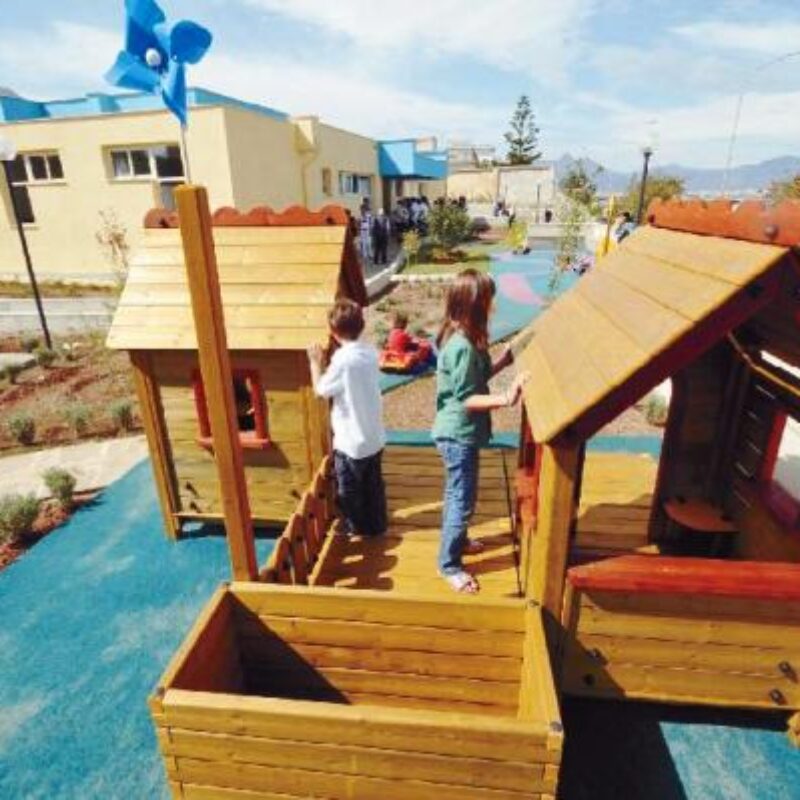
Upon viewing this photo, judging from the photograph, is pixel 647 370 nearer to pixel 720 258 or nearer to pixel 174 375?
pixel 720 258

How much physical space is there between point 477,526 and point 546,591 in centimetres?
182

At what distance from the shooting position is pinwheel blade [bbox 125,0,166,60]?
2805 mm

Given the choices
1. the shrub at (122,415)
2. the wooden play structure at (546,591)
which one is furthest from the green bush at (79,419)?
the wooden play structure at (546,591)

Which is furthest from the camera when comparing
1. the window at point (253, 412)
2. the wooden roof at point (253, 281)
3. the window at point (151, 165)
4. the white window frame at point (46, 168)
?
the white window frame at point (46, 168)

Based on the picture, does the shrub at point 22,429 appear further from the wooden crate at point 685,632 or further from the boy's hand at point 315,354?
the wooden crate at point 685,632

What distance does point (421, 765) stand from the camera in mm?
2785

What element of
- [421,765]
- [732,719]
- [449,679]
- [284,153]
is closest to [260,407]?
[449,679]

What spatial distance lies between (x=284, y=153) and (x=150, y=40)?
22.5 metres

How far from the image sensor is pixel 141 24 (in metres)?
2.85

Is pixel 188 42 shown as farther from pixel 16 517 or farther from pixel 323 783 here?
pixel 16 517

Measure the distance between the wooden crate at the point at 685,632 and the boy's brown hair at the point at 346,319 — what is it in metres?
2.22

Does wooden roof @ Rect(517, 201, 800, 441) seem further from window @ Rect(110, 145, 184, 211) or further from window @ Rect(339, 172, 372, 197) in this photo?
window @ Rect(339, 172, 372, 197)

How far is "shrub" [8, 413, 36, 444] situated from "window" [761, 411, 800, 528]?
994 cm

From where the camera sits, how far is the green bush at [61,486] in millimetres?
6914
